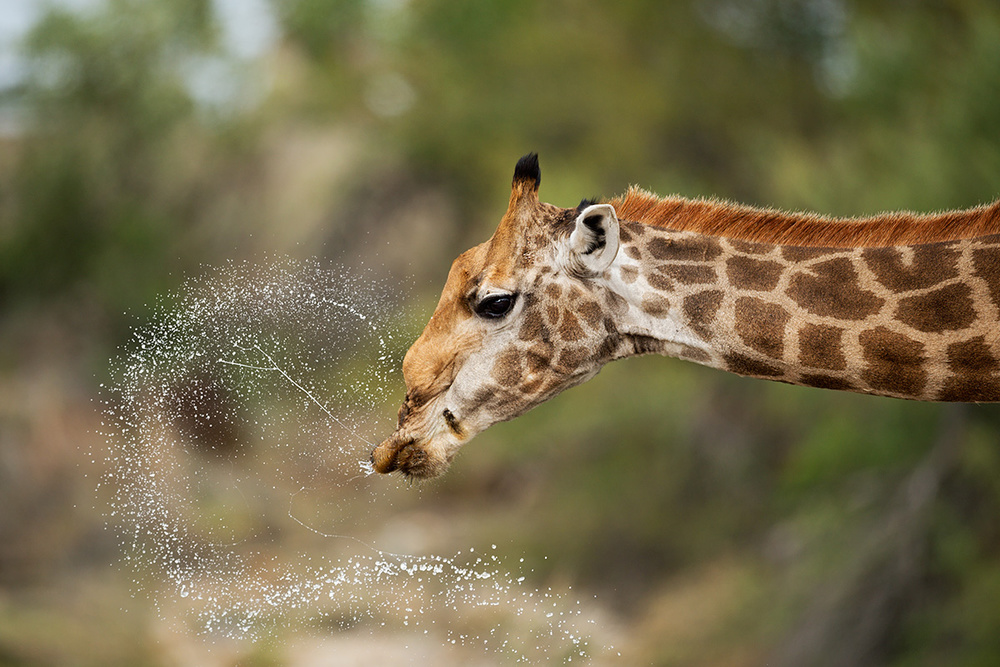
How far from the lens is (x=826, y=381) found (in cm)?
323

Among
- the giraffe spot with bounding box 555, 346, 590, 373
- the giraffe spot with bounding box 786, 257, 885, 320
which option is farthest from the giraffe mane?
the giraffe spot with bounding box 555, 346, 590, 373

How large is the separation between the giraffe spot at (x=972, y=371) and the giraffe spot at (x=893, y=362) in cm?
10

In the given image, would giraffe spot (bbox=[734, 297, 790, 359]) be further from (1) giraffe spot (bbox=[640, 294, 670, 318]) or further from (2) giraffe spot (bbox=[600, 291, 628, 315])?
(2) giraffe spot (bbox=[600, 291, 628, 315])

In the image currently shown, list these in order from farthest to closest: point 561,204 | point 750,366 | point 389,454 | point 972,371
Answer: point 561,204 → point 389,454 → point 750,366 → point 972,371

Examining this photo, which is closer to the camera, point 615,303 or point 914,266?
point 914,266

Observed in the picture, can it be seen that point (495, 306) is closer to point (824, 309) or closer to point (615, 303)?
point (615, 303)

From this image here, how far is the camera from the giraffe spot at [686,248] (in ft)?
11.2

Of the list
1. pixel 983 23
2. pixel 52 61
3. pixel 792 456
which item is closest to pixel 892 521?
pixel 792 456

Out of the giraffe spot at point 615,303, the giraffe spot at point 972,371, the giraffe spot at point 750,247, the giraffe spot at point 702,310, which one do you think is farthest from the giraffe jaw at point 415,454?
the giraffe spot at point 972,371

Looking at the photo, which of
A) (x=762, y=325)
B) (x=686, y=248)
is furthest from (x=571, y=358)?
(x=762, y=325)

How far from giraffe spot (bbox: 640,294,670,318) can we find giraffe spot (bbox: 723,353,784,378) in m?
0.29

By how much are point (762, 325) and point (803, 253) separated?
13.7 inches

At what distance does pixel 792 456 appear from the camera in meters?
11.5

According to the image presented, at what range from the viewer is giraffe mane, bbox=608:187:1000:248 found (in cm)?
321
